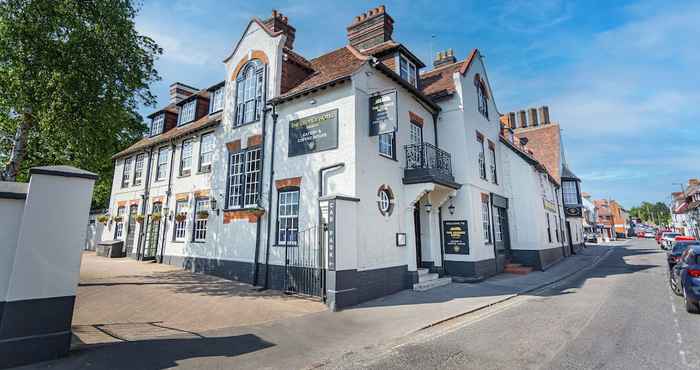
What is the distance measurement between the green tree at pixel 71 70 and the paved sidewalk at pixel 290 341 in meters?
9.79

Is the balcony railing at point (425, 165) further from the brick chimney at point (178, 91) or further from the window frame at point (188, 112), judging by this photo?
the brick chimney at point (178, 91)

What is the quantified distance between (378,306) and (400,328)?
208cm

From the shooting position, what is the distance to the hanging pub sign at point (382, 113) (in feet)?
32.7

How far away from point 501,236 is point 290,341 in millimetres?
15138

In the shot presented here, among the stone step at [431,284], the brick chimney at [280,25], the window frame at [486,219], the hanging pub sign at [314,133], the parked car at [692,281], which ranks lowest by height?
the stone step at [431,284]

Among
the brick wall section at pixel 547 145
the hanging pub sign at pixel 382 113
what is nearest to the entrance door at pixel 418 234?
the hanging pub sign at pixel 382 113

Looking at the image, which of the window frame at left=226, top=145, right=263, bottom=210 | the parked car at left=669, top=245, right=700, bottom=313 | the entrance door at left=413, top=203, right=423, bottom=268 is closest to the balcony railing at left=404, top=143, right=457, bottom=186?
the entrance door at left=413, top=203, right=423, bottom=268

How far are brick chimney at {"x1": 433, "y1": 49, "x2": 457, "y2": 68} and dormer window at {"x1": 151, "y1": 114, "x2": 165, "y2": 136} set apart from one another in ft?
58.7

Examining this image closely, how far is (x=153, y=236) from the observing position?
17641 mm

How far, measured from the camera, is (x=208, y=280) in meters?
12.4

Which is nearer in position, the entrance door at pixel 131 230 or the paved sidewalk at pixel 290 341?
the paved sidewalk at pixel 290 341

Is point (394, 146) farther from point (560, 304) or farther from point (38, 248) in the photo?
point (38, 248)

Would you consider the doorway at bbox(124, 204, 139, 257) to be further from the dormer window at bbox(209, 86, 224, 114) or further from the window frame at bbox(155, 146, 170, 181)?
the dormer window at bbox(209, 86, 224, 114)

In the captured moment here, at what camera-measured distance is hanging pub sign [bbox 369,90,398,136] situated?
9.97 meters
